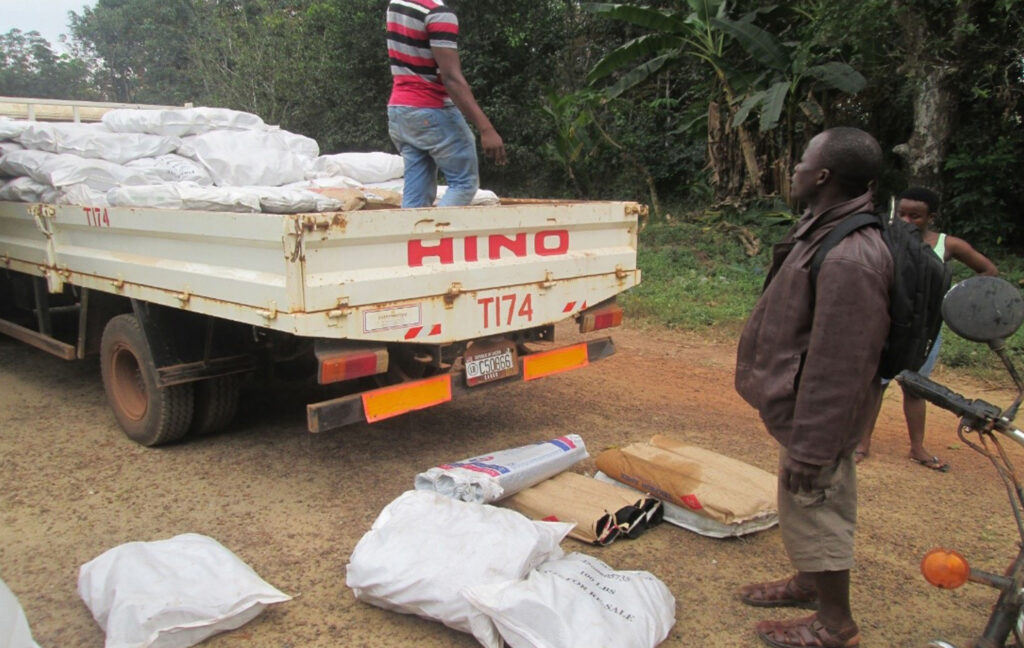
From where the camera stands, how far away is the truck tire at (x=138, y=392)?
416 centimetres

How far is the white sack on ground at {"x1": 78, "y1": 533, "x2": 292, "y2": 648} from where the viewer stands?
2.44 metres

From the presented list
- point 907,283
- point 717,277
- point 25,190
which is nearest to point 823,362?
point 907,283

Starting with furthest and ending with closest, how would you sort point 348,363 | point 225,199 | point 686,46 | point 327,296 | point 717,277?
point 686,46 < point 717,277 < point 225,199 < point 348,363 < point 327,296

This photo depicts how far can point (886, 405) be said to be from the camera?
17.3ft

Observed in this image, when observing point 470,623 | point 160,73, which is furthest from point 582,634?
point 160,73

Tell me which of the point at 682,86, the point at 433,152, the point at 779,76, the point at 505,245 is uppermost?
the point at 682,86

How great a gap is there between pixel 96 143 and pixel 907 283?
15.7ft

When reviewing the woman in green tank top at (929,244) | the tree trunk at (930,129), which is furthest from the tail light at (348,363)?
the tree trunk at (930,129)

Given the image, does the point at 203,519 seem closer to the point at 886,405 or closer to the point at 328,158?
the point at 328,158

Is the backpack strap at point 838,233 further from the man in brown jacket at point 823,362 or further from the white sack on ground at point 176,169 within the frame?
the white sack on ground at point 176,169

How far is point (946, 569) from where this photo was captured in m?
2.00

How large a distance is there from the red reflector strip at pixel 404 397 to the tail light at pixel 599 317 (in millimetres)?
936

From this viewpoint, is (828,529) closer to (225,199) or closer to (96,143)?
(225,199)

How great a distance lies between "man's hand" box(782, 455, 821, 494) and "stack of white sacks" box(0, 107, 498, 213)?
2.91 metres
